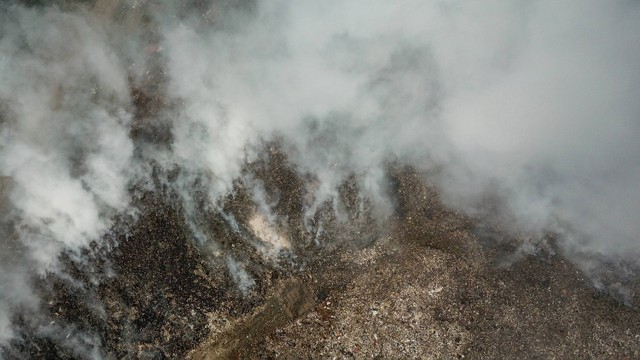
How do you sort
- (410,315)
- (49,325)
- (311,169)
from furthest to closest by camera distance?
(311,169) < (410,315) < (49,325)

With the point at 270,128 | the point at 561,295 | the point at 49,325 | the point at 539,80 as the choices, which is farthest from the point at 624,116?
the point at 49,325

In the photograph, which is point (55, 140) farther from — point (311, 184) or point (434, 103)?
point (434, 103)

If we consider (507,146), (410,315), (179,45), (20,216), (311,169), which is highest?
(179,45)

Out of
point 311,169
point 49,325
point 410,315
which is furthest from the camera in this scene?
point 311,169

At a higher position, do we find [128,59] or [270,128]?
[128,59]

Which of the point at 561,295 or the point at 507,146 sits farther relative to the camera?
the point at 507,146

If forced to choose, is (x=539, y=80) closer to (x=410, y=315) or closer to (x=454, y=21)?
(x=454, y=21)

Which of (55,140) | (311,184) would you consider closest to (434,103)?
(311,184)
